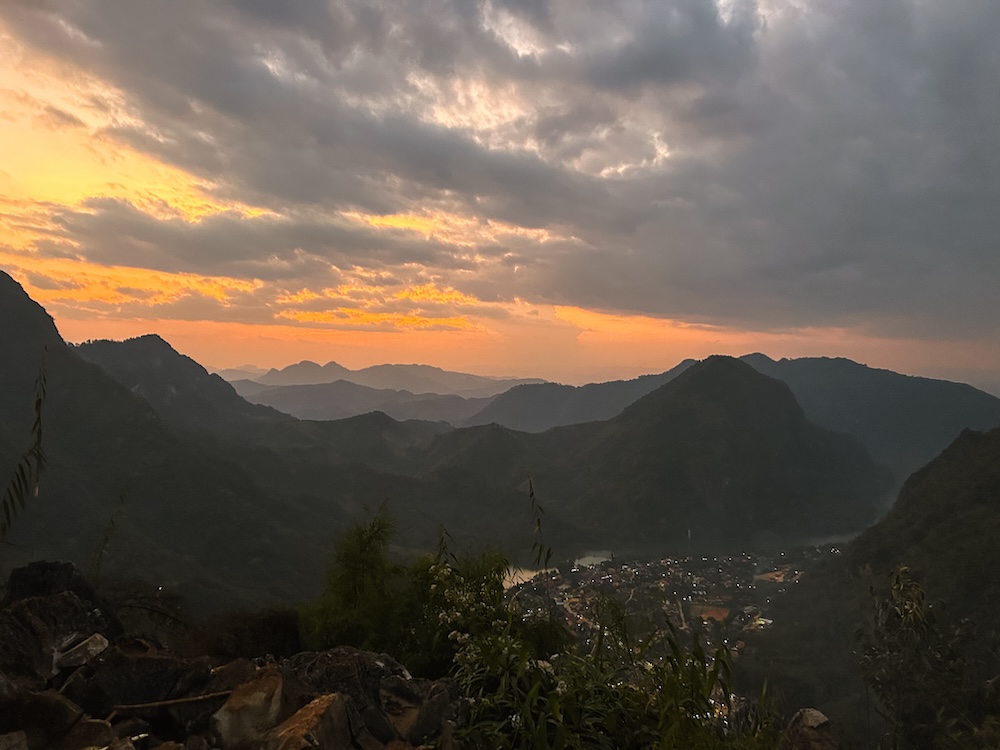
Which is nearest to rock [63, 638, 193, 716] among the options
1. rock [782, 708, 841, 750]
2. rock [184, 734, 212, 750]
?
rock [184, 734, 212, 750]

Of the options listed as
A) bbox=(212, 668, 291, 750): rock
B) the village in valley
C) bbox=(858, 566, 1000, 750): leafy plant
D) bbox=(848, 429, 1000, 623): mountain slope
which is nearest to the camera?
bbox=(212, 668, 291, 750): rock

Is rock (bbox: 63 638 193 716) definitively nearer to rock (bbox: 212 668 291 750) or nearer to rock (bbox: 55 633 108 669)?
rock (bbox: 55 633 108 669)

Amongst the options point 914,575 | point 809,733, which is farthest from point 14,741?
point 914,575

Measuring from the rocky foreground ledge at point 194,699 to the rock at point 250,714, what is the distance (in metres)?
0.01

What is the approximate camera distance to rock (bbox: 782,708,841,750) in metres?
23.9

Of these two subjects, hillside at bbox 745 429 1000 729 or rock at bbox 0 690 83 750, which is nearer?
rock at bbox 0 690 83 750

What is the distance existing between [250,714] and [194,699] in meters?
0.98

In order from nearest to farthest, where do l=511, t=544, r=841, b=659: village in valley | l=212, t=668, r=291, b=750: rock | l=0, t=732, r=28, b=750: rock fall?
l=0, t=732, r=28, b=750: rock → l=212, t=668, r=291, b=750: rock → l=511, t=544, r=841, b=659: village in valley

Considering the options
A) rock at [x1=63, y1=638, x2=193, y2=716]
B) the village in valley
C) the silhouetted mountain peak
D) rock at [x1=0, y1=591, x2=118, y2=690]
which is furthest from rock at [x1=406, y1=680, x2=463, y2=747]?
the silhouetted mountain peak

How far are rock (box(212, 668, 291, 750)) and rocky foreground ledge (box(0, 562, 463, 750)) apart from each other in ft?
0.05

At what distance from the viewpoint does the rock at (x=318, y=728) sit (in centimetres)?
730

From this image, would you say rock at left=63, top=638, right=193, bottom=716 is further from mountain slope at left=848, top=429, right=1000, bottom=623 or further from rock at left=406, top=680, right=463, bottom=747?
mountain slope at left=848, top=429, right=1000, bottom=623

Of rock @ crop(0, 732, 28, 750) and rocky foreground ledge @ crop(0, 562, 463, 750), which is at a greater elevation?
rock @ crop(0, 732, 28, 750)

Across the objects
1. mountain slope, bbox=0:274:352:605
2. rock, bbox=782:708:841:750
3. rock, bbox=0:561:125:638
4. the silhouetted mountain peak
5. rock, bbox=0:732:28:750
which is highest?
the silhouetted mountain peak
